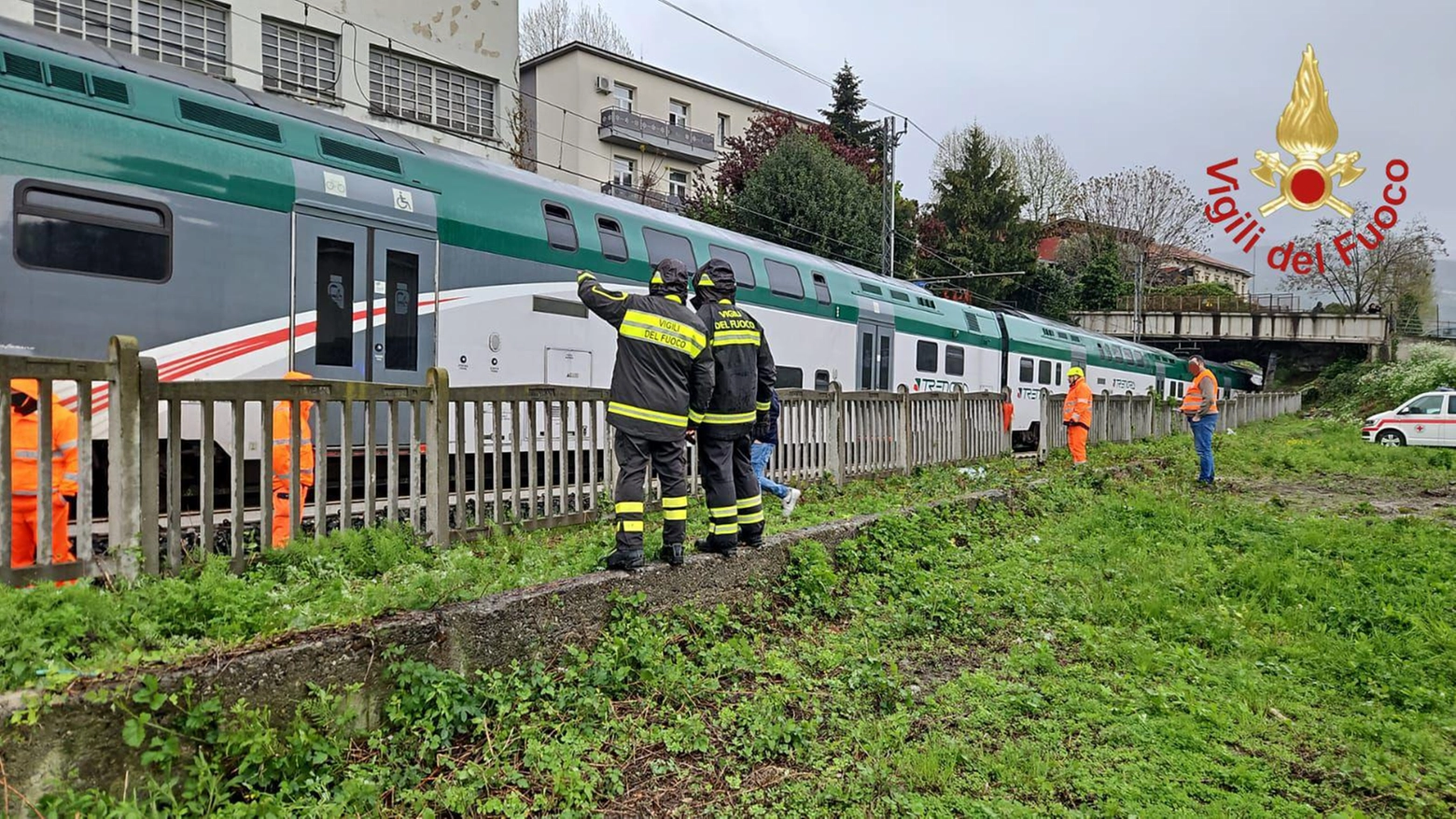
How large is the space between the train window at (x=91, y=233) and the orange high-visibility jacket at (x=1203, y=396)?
11962mm

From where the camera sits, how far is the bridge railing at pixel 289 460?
3678mm

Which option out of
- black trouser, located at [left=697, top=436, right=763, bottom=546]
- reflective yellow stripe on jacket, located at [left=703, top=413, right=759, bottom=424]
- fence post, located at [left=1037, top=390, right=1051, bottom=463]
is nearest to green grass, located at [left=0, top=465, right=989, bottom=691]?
black trouser, located at [left=697, top=436, right=763, bottom=546]

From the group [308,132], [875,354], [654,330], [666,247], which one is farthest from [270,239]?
[875,354]

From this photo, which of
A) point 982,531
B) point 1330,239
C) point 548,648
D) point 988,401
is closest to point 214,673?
point 548,648

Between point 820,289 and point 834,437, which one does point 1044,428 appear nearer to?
→ point 820,289

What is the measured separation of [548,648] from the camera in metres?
3.94

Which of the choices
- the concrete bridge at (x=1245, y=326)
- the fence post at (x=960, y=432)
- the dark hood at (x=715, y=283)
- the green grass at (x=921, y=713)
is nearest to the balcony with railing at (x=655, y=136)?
the concrete bridge at (x=1245, y=326)

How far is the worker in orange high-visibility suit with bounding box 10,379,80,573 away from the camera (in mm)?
3973

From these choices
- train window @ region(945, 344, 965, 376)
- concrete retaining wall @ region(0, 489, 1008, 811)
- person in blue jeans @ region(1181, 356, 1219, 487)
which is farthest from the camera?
train window @ region(945, 344, 965, 376)

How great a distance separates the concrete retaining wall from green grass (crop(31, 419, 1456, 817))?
0.24 feet

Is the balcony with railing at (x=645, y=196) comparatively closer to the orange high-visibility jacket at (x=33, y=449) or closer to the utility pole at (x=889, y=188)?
the utility pole at (x=889, y=188)

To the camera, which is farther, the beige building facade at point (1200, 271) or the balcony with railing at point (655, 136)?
the beige building facade at point (1200, 271)

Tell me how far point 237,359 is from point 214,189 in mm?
1436

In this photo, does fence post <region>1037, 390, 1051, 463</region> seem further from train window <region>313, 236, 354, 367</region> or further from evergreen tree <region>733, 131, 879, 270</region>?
evergreen tree <region>733, 131, 879, 270</region>
